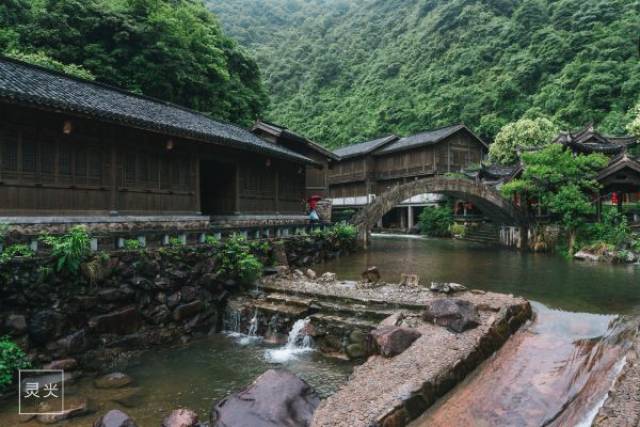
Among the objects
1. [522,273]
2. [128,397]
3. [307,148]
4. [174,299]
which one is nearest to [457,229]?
[307,148]

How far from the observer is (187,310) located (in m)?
11.9

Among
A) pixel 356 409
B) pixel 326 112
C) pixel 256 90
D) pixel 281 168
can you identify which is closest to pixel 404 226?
pixel 256 90

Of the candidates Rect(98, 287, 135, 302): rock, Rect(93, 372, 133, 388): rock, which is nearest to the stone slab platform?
Rect(93, 372, 133, 388): rock

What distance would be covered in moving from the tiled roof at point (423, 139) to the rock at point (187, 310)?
3104 cm

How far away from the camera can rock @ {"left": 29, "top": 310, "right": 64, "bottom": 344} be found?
30.0 ft

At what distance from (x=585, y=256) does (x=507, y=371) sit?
16.1 m

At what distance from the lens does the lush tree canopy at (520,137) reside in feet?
117

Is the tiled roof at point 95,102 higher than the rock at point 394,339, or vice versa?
the tiled roof at point 95,102

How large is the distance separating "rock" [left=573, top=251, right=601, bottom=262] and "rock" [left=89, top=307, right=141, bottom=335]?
20615 mm

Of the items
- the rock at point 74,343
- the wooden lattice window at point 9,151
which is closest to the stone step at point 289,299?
the rock at point 74,343

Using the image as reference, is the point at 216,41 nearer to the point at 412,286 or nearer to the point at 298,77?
the point at 412,286

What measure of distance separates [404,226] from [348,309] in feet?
113

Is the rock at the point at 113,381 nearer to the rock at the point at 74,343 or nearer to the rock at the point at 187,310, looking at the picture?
the rock at the point at 74,343

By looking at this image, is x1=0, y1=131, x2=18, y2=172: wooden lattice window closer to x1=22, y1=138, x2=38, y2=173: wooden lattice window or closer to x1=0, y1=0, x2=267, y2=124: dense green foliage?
x1=22, y1=138, x2=38, y2=173: wooden lattice window
